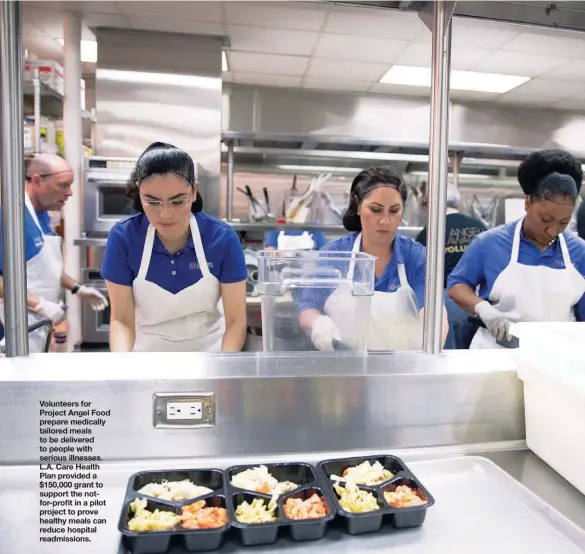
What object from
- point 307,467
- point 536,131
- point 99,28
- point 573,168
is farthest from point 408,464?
point 536,131

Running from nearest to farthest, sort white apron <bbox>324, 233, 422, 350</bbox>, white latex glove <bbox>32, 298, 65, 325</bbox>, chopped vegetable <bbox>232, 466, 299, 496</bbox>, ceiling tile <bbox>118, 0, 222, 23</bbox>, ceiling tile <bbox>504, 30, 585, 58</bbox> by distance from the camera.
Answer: chopped vegetable <bbox>232, 466, 299, 496</bbox> < white apron <bbox>324, 233, 422, 350</bbox> < white latex glove <bbox>32, 298, 65, 325</bbox> < ceiling tile <bbox>118, 0, 222, 23</bbox> < ceiling tile <bbox>504, 30, 585, 58</bbox>

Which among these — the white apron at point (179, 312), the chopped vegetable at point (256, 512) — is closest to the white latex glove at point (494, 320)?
the white apron at point (179, 312)

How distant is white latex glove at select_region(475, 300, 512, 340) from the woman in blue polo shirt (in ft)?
2.95

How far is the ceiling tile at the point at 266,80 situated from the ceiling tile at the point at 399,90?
0.73m

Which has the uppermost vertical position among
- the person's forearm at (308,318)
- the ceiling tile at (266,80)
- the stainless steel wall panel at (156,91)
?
the ceiling tile at (266,80)

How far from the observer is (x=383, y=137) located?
4.45m

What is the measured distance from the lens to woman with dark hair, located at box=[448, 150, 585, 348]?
193 cm

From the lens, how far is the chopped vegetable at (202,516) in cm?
66

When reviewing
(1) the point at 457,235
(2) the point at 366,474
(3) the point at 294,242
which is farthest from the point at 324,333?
(3) the point at 294,242

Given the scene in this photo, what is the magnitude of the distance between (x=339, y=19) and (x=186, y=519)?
330cm

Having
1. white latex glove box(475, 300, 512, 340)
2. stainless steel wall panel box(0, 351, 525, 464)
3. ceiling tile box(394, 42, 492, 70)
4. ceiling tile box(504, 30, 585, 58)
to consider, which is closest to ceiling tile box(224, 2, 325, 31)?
ceiling tile box(394, 42, 492, 70)

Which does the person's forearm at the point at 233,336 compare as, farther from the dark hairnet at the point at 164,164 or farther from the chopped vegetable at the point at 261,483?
the chopped vegetable at the point at 261,483

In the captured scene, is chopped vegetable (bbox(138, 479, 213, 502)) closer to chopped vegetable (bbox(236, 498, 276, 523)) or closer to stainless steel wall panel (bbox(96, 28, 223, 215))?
chopped vegetable (bbox(236, 498, 276, 523))

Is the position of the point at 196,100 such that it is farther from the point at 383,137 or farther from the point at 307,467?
the point at 307,467
